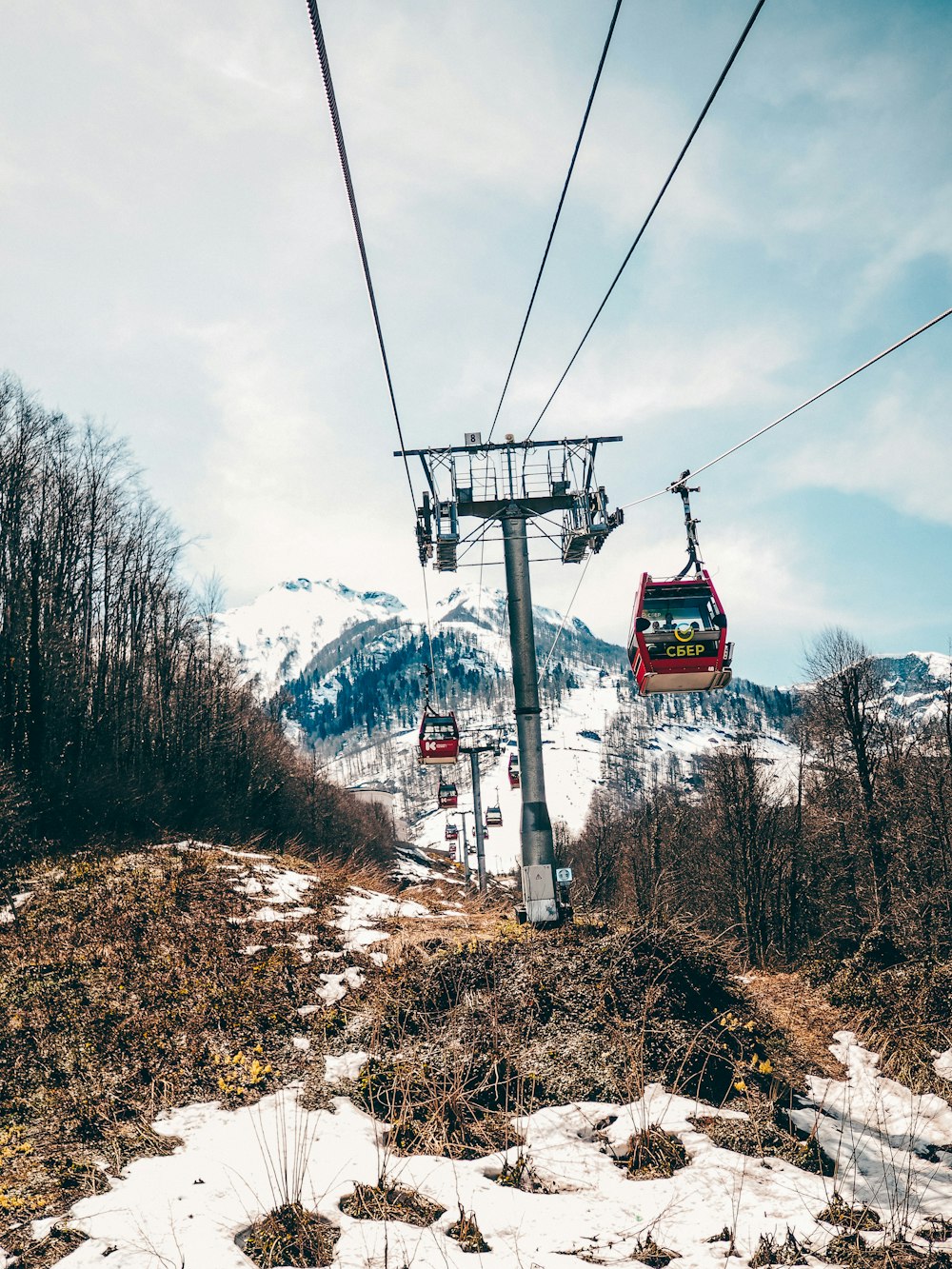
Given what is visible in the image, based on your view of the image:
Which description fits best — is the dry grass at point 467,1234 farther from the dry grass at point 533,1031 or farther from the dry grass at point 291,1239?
the dry grass at point 533,1031

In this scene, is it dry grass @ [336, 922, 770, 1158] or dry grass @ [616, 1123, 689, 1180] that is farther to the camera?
dry grass @ [336, 922, 770, 1158]

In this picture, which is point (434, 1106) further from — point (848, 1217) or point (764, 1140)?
point (848, 1217)

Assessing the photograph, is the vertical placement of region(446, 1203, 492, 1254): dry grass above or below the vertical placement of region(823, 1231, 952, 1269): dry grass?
below

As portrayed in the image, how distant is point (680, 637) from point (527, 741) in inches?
195

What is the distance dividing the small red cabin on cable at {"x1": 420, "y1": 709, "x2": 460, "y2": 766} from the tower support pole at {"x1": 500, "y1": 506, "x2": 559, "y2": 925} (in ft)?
22.4

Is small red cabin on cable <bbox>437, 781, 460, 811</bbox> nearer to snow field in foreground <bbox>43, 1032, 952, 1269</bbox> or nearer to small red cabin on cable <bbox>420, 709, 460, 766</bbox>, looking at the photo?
small red cabin on cable <bbox>420, 709, 460, 766</bbox>

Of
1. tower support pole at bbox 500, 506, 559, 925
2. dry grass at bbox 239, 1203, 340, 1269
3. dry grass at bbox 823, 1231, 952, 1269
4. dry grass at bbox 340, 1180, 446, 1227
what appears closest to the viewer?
dry grass at bbox 823, 1231, 952, 1269

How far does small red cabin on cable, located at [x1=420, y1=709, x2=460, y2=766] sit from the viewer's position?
21.9 metres

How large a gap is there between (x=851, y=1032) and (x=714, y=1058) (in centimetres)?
390

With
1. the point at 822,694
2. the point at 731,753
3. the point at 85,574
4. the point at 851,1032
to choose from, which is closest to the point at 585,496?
the point at 851,1032

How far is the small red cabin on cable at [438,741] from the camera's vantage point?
21859 millimetres

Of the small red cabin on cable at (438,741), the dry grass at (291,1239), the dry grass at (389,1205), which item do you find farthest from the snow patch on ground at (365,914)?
the dry grass at (291,1239)

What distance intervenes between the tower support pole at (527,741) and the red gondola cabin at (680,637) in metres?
3.27

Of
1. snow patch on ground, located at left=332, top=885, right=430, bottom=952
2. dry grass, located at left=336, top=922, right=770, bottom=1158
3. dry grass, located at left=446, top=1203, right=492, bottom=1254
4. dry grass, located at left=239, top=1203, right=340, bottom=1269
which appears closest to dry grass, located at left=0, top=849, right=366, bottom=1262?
snow patch on ground, located at left=332, top=885, right=430, bottom=952
